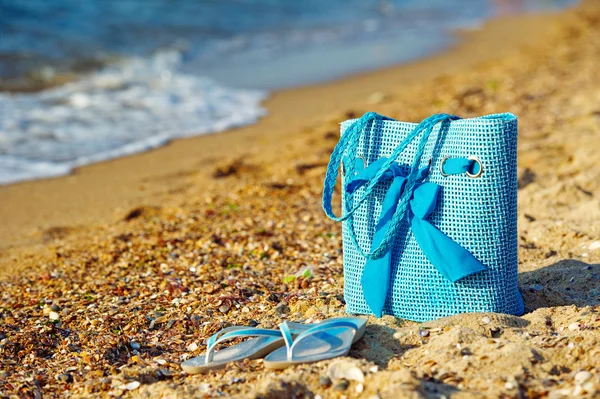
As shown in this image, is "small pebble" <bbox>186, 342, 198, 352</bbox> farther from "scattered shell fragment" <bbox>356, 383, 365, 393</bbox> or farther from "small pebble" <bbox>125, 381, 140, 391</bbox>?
"scattered shell fragment" <bbox>356, 383, 365, 393</bbox>

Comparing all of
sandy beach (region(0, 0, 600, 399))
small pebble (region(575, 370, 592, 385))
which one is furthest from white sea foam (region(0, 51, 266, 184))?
small pebble (region(575, 370, 592, 385))

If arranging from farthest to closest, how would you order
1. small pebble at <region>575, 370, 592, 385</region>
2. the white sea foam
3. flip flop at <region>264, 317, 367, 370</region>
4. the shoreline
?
the white sea foam < the shoreline < flip flop at <region>264, 317, 367, 370</region> < small pebble at <region>575, 370, 592, 385</region>

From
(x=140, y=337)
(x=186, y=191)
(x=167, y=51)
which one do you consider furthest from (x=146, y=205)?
(x=167, y=51)

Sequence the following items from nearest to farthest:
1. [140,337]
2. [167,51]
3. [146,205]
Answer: [140,337], [146,205], [167,51]

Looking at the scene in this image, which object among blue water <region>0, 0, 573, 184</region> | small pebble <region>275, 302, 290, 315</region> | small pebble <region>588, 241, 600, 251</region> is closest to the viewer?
small pebble <region>275, 302, 290, 315</region>

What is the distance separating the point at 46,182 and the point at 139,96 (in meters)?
3.23

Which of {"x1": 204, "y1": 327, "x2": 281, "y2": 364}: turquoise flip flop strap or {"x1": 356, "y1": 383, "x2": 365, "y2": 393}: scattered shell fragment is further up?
{"x1": 204, "y1": 327, "x2": 281, "y2": 364}: turquoise flip flop strap

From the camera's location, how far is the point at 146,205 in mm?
5793

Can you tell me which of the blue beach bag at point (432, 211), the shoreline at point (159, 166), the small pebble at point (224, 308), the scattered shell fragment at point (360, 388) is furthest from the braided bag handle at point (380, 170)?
the shoreline at point (159, 166)

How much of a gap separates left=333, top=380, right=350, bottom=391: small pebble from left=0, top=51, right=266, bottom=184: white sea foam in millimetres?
4846

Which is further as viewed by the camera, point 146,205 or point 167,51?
point 167,51

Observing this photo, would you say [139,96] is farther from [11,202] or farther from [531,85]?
[531,85]

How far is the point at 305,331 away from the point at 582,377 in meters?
1.05

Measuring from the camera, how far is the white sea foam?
7445 millimetres
